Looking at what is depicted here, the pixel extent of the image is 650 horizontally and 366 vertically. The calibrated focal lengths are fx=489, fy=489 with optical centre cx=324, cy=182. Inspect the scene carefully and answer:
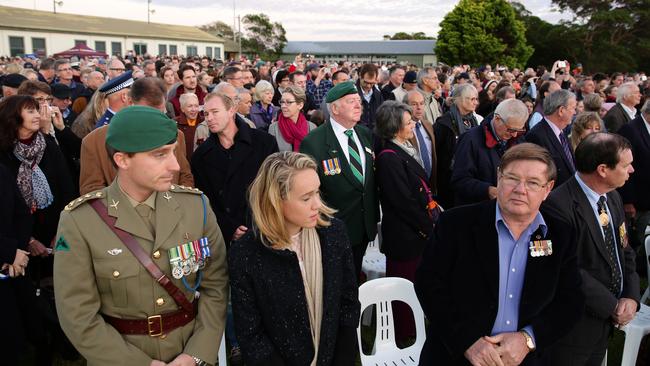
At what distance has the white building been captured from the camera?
147 ft

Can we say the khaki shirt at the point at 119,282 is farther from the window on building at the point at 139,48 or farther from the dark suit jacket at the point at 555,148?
the window on building at the point at 139,48

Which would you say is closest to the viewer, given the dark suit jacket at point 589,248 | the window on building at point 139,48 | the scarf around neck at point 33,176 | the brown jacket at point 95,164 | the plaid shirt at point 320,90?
the dark suit jacket at point 589,248

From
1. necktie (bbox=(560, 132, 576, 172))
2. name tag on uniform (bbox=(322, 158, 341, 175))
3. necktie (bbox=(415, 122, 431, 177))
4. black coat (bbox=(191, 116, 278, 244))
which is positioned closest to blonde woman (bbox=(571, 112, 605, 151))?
necktie (bbox=(560, 132, 576, 172))

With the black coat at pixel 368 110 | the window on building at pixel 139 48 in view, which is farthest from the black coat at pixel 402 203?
the window on building at pixel 139 48

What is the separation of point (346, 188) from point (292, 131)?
167cm

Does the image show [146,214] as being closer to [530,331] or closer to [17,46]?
[530,331]

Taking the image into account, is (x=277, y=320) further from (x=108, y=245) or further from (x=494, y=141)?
(x=494, y=141)

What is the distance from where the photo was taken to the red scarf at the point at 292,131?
543 centimetres

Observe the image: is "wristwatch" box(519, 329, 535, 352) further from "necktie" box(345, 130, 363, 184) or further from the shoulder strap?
"necktie" box(345, 130, 363, 184)

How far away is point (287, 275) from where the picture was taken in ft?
7.50

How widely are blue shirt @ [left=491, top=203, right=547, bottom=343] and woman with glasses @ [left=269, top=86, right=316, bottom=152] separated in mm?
3243

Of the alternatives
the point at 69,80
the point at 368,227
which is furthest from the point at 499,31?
the point at 368,227

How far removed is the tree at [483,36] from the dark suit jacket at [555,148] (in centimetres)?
4050

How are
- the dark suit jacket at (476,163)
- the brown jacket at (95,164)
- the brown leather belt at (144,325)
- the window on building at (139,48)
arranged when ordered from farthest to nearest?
the window on building at (139,48) → the dark suit jacket at (476,163) → the brown jacket at (95,164) → the brown leather belt at (144,325)
